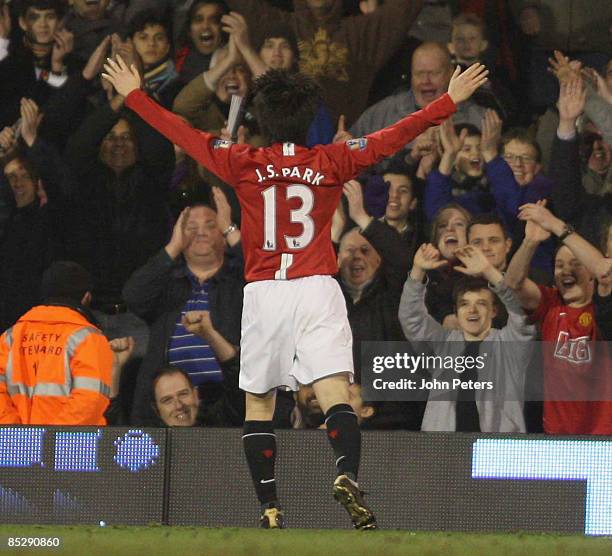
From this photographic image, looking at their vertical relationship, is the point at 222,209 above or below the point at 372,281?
above

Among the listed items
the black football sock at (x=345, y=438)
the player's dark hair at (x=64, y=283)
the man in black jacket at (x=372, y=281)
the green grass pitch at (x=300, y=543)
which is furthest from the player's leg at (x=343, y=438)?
the man in black jacket at (x=372, y=281)

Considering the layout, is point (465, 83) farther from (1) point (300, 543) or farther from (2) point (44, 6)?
(2) point (44, 6)

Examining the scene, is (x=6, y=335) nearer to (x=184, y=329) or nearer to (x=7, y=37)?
(x=184, y=329)

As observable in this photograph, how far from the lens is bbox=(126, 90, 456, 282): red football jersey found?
15.9 ft

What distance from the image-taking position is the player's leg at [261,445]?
4.78 metres

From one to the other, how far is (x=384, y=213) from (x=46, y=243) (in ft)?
7.23

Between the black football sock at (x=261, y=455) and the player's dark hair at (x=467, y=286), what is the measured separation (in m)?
3.21

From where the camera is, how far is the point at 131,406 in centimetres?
806

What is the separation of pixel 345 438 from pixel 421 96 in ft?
13.0

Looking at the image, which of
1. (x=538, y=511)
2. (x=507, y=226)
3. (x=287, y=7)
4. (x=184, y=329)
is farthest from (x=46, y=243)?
(x=538, y=511)

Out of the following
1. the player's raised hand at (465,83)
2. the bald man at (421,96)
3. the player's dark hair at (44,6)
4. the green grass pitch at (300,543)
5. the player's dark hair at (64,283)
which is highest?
the player's dark hair at (44,6)

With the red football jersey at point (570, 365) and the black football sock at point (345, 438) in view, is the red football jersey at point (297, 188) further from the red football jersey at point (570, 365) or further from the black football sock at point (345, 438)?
the red football jersey at point (570, 365)

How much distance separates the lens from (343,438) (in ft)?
15.3

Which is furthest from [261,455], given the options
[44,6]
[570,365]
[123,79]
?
[44,6]
